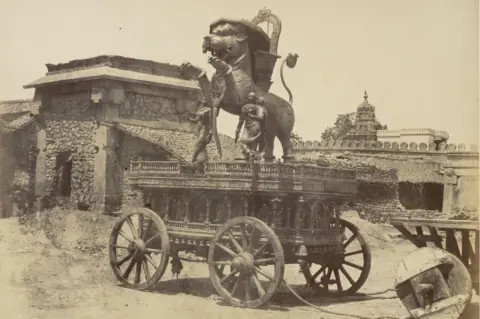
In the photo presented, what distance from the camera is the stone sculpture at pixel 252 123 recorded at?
8170 mm

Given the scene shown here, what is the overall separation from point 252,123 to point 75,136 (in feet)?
26.3

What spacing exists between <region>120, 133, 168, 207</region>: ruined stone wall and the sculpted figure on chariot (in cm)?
644

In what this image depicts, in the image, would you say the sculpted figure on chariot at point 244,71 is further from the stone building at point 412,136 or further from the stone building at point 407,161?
the stone building at point 412,136

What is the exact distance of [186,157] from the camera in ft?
50.5

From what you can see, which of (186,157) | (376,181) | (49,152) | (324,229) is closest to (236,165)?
(324,229)

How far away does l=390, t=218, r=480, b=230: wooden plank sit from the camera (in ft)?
23.8

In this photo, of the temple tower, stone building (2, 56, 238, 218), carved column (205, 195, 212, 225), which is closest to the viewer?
carved column (205, 195, 212, 225)

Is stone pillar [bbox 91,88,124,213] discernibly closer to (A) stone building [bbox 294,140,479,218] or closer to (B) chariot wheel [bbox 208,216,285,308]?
(B) chariot wheel [bbox 208,216,285,308]

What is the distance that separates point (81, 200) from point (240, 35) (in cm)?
770

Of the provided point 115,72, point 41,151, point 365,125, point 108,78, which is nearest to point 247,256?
point 108,78

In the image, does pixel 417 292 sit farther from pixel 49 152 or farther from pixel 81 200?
pixel 49 152

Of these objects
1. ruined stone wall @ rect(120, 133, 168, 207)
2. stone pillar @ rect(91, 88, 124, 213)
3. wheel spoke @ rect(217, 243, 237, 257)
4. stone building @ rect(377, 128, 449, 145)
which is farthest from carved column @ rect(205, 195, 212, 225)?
stone building @ rect(377, 128, 449, 145)

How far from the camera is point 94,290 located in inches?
338

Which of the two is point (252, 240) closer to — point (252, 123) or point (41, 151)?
point (252, 123)
